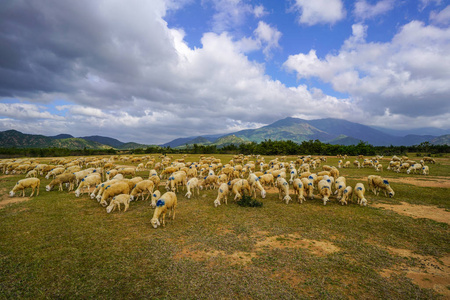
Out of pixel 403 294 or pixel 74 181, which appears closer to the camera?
pixel 403 294

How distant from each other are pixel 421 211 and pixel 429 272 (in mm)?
8765

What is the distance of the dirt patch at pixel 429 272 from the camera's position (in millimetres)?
5895

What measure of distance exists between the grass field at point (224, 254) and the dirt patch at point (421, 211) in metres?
0.37

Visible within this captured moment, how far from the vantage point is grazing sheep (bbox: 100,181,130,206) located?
13.3m

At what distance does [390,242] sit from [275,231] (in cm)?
536

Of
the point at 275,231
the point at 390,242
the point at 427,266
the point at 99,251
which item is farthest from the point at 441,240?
the point at 99,251

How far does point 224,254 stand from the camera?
24.6 feet

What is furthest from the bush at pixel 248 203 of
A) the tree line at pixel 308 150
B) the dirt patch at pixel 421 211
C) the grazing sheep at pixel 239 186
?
the tree line at pixel 308 150

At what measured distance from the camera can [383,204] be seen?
556 inches

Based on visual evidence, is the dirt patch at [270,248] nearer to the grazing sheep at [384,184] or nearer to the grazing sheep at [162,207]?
the grazing sheep at [162,207]

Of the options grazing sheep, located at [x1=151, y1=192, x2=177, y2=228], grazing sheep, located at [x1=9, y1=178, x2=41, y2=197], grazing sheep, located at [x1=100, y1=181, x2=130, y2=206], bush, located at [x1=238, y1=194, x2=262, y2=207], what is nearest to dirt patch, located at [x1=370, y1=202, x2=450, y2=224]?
bush, located at [x1=238, y1=194, x2=262, y2=207]

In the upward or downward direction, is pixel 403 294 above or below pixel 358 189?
below

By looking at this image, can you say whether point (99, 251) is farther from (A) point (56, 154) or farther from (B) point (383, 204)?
(A) point (56, 154)

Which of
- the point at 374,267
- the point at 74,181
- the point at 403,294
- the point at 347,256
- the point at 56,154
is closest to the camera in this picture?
the point at 403,294
